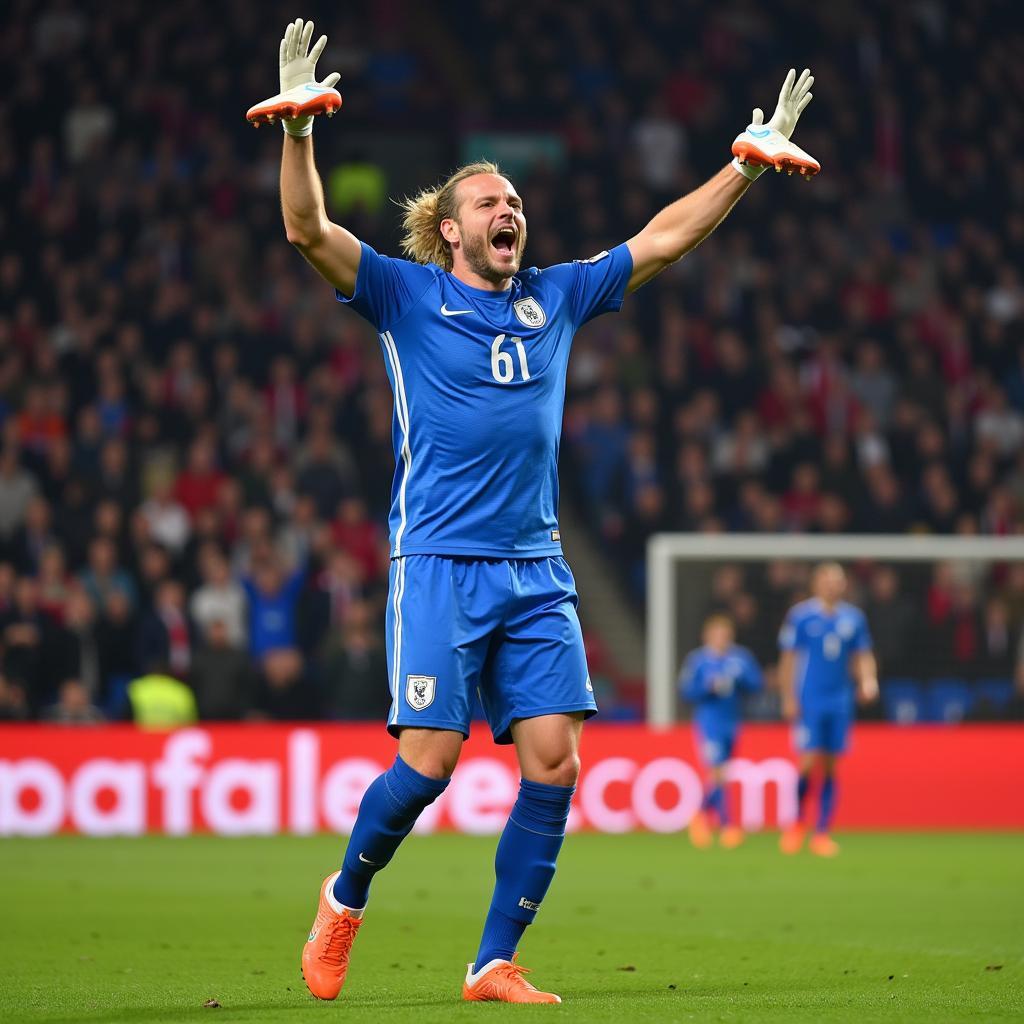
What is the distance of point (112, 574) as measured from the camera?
15.9 m

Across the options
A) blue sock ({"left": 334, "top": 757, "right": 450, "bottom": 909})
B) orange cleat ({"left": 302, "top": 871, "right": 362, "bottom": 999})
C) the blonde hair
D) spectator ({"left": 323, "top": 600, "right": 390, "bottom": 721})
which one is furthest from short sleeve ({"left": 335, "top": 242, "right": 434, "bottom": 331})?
spectator ({"left": 323, "top": 600, "right": 390, "bottom": 721})

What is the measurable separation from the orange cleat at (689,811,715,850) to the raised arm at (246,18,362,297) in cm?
943

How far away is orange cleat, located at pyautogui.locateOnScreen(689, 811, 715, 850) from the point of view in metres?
14.5

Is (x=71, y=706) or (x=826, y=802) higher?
(x=71, y=706)

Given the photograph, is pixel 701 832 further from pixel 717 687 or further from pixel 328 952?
→ pixel 328 952

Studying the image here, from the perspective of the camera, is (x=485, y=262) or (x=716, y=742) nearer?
(x=485, y=262)

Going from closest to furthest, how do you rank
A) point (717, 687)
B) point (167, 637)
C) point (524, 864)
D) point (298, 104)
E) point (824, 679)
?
point (298, 104), point (524, 864), point (824, 679), point (717, 687), point (167, 637)

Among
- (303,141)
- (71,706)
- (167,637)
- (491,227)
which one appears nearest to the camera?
(303,141)

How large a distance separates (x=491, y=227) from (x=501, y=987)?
7.28 feet

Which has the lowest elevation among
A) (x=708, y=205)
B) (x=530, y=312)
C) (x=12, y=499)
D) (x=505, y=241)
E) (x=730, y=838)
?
(x=730, y=838)

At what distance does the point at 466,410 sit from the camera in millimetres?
5668

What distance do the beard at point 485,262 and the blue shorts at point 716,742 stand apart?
9369 mm

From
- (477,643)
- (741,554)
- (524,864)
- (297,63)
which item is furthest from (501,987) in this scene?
(741,554)

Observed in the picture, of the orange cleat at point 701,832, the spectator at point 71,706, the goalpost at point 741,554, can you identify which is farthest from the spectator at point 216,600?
the orange cleat at point 701,832
